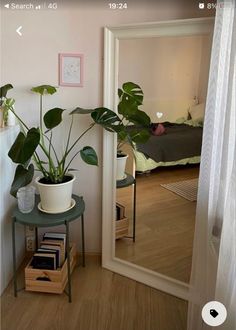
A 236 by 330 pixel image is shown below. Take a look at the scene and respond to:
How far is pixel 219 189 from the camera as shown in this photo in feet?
4.11

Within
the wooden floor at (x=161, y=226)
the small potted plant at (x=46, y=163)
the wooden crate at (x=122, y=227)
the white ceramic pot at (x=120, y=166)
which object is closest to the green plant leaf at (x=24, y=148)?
the small potted plant at (x=46, y=163)

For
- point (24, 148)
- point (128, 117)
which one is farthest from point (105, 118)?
point (24, 148)

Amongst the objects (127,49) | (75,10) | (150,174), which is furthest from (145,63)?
(150,174)

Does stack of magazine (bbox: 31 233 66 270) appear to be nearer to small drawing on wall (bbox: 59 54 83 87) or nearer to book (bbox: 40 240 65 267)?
book (bbox: 40 240 65 267)

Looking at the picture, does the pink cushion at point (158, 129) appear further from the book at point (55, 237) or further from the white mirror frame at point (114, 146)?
the book at point (55, 237)

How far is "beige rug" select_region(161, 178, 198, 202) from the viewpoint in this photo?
1800 mm

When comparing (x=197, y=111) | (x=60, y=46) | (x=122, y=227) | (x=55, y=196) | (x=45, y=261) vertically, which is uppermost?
(x=60, y=46)

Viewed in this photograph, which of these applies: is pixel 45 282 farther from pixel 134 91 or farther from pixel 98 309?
pixel 134 91

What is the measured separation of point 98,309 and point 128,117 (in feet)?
3.76

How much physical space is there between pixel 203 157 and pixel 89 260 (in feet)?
4.32

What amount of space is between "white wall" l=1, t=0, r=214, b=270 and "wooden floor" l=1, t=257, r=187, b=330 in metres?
0.88

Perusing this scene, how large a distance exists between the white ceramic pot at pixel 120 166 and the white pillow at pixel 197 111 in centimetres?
51

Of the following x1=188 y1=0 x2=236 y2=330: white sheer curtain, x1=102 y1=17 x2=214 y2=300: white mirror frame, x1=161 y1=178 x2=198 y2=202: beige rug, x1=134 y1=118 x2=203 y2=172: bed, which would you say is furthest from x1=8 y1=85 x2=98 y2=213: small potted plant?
x1=188 y1=0 x2=236 y2=330: white sheer curtain

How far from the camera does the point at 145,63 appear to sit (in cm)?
178
